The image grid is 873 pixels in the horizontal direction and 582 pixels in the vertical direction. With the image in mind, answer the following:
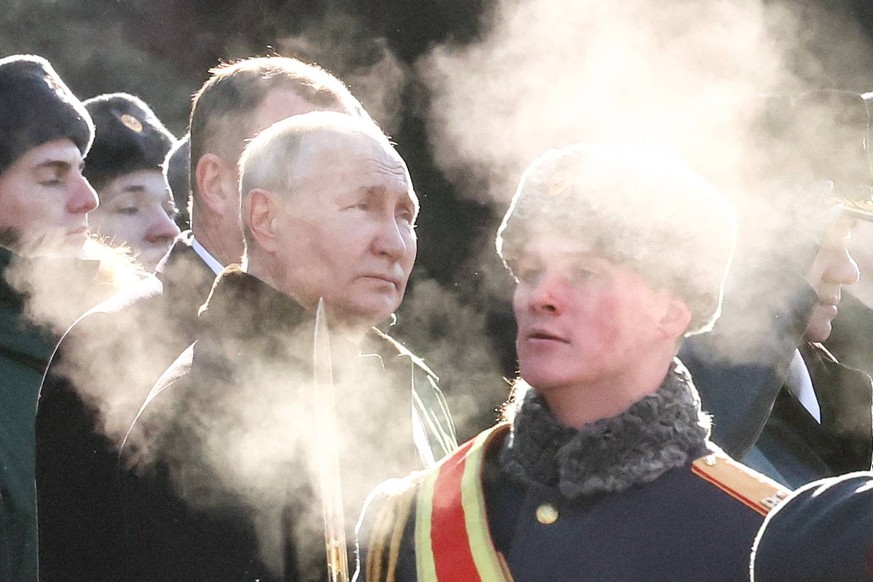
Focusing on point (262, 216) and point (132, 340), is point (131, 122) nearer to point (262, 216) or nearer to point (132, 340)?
point (132, 340)

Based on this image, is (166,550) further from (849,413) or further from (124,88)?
(124,88)

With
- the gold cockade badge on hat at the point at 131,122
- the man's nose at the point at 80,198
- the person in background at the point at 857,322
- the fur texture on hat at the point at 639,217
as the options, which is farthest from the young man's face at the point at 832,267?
the gold cockade badge on hat at the point at 131,122

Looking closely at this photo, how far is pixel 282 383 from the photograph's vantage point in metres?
2.44

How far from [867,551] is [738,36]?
12.1 feet

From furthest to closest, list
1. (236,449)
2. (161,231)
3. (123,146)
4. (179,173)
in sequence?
(123,146) → (161,231) → (179,173) → (236,449)

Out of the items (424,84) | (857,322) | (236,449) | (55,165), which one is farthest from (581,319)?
(424,84)

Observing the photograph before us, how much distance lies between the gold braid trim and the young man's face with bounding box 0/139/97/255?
1.52 metres

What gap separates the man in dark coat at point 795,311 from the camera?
328 centimetres

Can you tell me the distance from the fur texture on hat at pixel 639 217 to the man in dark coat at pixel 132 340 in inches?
25.5

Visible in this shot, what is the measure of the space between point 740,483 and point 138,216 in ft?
8.73

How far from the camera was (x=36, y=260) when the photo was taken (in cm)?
360

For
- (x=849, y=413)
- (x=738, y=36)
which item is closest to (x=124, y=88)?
(x=738, y=36)

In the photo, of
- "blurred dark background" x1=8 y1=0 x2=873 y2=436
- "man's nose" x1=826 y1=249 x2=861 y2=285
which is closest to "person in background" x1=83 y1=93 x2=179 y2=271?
"blurred dark background" x1=8 y1=0 x2=873 y2=436

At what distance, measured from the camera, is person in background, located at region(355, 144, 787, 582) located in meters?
2.30
